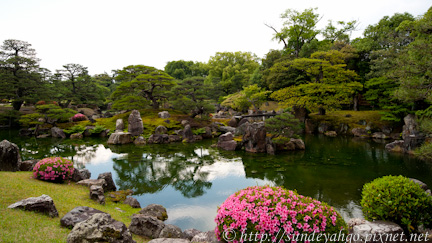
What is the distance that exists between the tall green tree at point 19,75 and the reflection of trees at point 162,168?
18806mm

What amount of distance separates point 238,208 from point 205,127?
68.9 ft

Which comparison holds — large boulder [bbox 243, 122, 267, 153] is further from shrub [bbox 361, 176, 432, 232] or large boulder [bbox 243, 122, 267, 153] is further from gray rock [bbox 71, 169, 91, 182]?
shrub [bbox 361, 176, 432, 232]

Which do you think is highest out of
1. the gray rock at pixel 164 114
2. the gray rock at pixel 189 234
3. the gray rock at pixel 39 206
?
the gray rock at pixel 164 114

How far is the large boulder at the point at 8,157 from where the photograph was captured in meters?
8.98

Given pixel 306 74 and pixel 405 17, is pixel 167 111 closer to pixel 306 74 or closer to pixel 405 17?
pixel 306 74

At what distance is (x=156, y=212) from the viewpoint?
7371mm

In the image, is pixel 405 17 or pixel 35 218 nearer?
pixel 35 218

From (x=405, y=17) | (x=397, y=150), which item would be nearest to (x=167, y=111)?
(x=397, y=150)

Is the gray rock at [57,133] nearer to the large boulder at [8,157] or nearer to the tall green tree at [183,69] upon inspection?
the large boulder at [8,157]

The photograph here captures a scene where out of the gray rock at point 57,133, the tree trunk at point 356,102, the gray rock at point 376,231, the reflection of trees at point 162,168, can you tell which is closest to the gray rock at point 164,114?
the reflection of trees at point 162,168

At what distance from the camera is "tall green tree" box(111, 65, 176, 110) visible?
25.7m

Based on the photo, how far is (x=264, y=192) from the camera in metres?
4.16

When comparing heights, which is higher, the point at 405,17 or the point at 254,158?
the point at 405,17

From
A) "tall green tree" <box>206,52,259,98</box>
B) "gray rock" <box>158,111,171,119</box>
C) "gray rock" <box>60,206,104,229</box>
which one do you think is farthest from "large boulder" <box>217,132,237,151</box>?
"tall green tree" <box>206,52,259,98</box>
